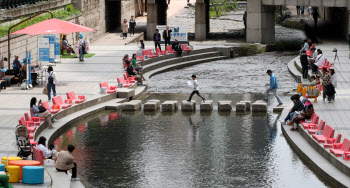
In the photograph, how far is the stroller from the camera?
19.8 m

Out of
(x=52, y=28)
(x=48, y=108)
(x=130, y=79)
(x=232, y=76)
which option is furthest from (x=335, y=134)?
(x=232, y=76)

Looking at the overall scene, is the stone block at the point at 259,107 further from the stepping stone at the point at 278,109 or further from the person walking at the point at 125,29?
the person walking at the point at 125,29

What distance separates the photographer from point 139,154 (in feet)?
72.8

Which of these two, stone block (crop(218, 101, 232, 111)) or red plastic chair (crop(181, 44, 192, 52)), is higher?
red plastic chair (crop(181, 44, 192, 52))

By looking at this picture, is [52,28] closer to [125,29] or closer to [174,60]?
[174,60]

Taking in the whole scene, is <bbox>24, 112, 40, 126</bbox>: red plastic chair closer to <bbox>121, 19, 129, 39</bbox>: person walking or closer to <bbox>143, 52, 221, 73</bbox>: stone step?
<bbox>143, 52, 221, 73</bbox>: stone step

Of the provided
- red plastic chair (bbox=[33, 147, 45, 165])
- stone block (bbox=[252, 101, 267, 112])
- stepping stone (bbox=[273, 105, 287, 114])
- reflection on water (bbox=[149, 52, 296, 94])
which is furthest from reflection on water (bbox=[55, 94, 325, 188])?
reflection on water (bbox=[149, 52, 296, 94])

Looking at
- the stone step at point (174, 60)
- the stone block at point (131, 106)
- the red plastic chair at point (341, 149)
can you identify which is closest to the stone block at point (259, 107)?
the stone block at point (131, 106)

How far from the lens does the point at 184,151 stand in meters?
22.6

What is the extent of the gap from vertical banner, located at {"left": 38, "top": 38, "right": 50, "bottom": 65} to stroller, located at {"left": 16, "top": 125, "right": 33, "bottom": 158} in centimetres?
1734

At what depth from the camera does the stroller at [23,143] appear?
65.1 ft

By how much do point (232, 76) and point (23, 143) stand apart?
22.1 m

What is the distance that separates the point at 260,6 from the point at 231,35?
873cm

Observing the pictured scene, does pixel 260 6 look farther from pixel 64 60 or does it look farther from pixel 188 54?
pixel 64 60
